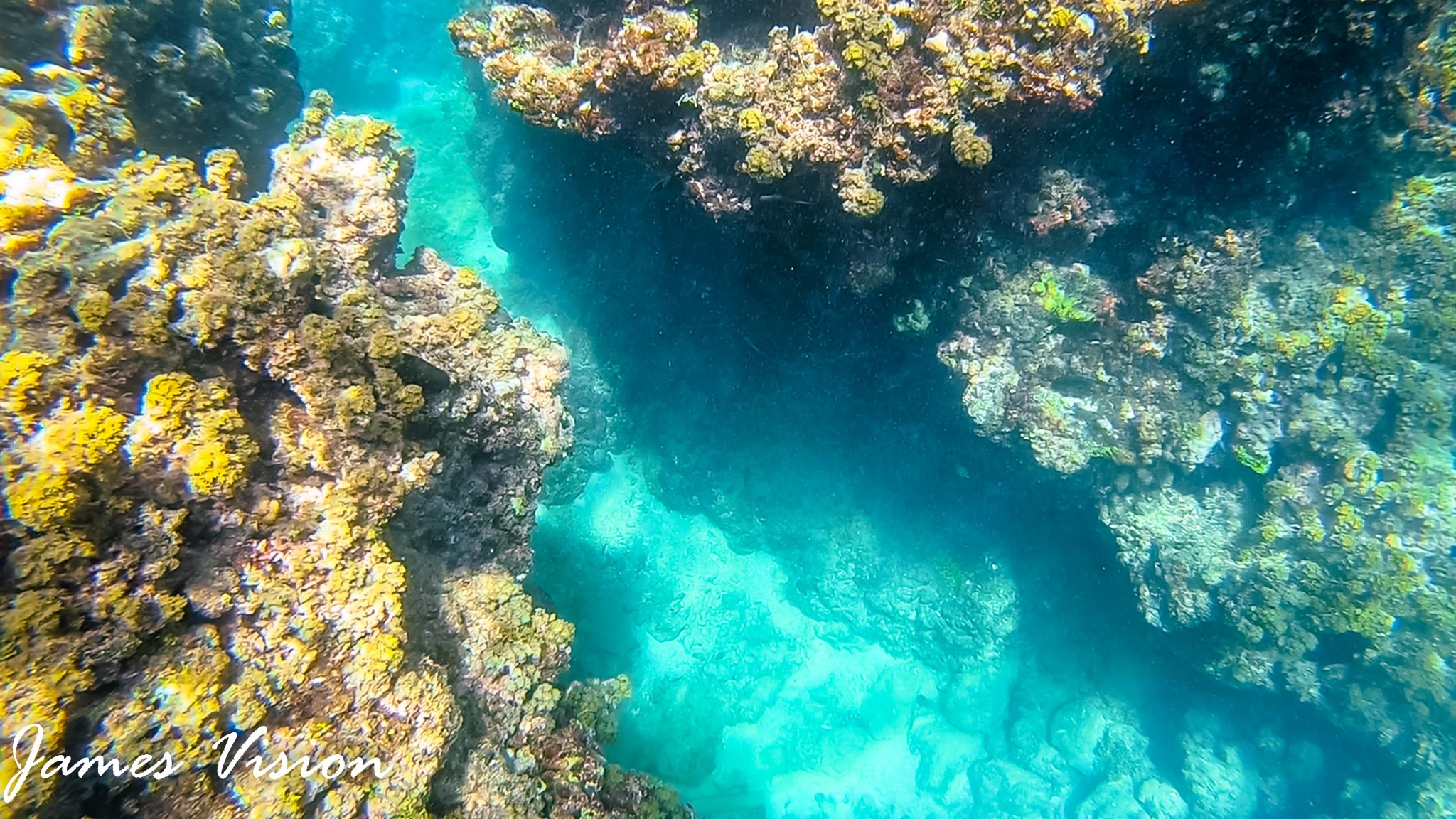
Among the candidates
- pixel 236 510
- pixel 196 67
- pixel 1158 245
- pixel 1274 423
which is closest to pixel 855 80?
pixel 1158 245

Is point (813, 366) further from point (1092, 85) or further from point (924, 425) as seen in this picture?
point (1092, 85)

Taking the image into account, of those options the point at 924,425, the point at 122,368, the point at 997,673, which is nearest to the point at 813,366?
the point at 924,425

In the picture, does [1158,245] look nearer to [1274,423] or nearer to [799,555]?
[1274,423]

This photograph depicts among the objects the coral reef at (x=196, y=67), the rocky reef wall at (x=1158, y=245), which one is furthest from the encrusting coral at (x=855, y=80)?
the coral reef at (x=196, y=67)

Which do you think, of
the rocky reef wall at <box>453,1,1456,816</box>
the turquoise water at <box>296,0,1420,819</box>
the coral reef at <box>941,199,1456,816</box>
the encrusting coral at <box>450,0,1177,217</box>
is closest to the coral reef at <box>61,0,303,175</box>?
the rocky reef wall at <box>453,1,1456,816</box>

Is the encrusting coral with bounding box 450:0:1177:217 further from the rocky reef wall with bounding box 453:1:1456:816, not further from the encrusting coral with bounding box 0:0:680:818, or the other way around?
the encrusting coral with bounding box 0:0:680:818

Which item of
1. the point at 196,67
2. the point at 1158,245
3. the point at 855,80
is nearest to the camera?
the point at 855,80
